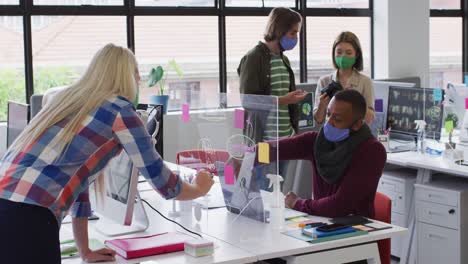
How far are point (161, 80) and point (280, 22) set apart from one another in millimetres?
1731

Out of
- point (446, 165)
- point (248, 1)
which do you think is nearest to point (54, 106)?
point (446, 165)

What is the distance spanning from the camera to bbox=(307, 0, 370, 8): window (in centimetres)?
659

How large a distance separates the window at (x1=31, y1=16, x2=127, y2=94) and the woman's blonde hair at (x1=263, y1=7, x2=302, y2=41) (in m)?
1.58

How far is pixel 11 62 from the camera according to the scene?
17.3 feet

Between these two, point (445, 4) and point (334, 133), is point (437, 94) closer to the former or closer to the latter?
point (334, 133)

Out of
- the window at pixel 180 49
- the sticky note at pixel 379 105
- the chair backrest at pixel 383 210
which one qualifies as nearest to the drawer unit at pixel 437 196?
the sticky note at pixel 379 105

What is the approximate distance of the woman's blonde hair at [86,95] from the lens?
2148 millimetres

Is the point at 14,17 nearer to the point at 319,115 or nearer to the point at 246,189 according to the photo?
the point at 319,115

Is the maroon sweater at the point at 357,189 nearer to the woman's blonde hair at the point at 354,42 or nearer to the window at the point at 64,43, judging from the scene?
the woman's blonde hair at the point at 354,42

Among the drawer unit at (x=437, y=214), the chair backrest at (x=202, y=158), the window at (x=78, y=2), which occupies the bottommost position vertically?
the drawer unit at (x=437, y=214)

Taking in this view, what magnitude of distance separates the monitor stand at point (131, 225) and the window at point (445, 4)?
5359 mm

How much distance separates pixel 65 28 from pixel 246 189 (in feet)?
10.1

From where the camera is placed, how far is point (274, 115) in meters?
2.65

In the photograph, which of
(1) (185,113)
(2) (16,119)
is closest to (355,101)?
(1) (185,113)
